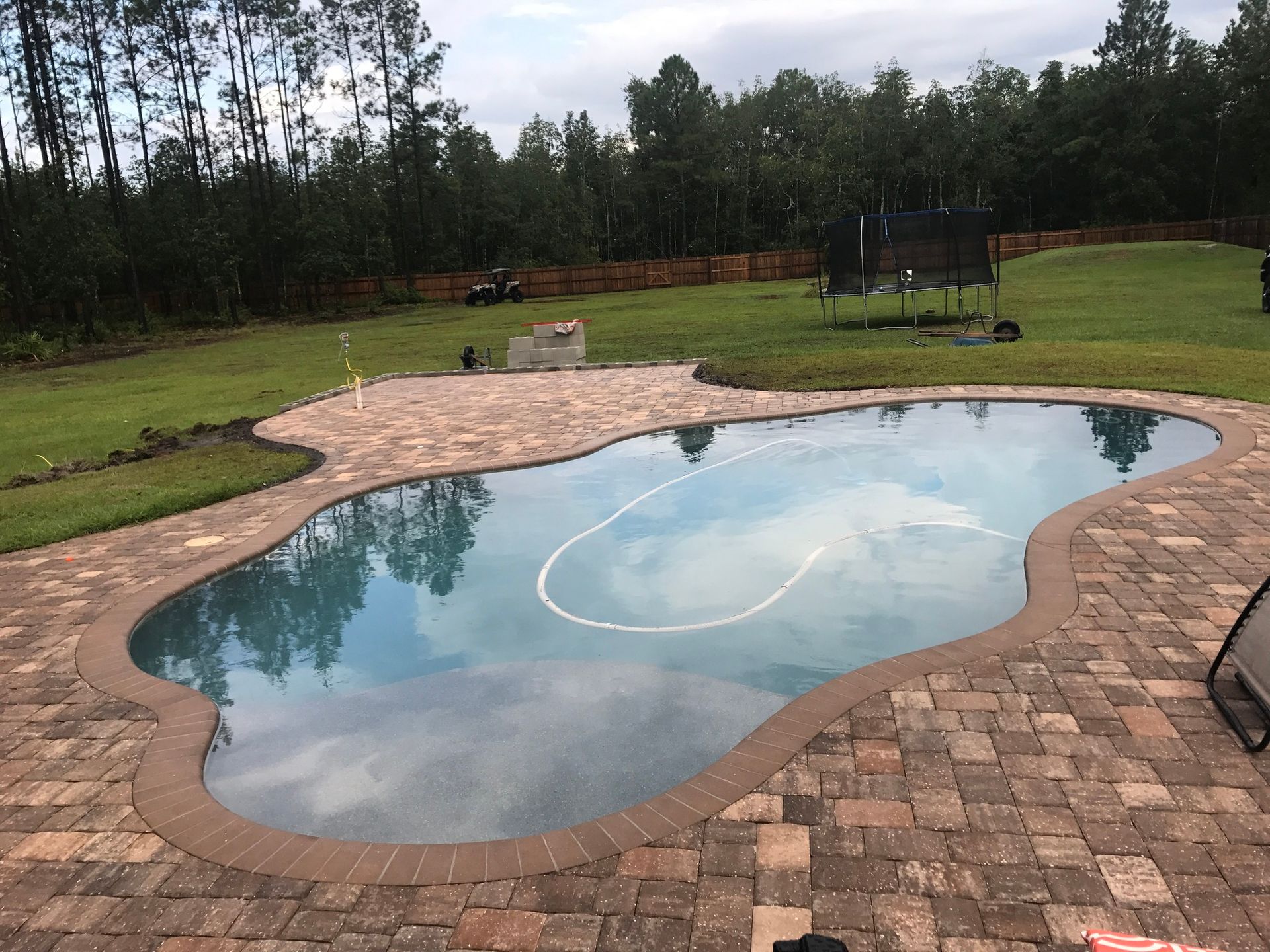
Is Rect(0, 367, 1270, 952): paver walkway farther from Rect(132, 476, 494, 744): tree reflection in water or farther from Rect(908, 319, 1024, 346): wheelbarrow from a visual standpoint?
Rect(908, 319, 1024, 346): wheelbarrow

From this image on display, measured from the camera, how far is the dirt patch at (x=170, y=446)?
959 centimetres

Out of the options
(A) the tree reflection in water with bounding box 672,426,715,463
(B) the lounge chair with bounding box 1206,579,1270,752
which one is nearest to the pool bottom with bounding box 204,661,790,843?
(B) the lounge chair with bounding box 1206,579,1270,752

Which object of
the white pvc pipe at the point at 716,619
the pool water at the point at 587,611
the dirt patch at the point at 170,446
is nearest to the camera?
the pool water at the point at 587,611

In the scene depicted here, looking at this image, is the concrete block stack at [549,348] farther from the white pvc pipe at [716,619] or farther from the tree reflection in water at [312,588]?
the tree reflection in water at [312,588]

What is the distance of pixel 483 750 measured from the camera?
4.27m

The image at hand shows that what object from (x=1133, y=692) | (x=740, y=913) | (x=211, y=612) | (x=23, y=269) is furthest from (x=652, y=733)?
A: (x=23, y=269)

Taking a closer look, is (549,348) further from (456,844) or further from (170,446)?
(456,844)

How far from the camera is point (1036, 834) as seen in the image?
9.82 feet

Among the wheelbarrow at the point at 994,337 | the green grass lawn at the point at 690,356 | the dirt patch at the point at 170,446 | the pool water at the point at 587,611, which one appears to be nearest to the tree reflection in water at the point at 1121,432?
the pool water at the point at 587,611

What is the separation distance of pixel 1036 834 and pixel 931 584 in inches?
122

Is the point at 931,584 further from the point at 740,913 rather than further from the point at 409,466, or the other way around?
the point at 409,466

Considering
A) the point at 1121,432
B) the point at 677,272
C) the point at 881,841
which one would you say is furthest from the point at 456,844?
the point at 677,272

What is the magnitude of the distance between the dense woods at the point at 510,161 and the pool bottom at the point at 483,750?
27834mm

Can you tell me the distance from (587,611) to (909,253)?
1574cm
